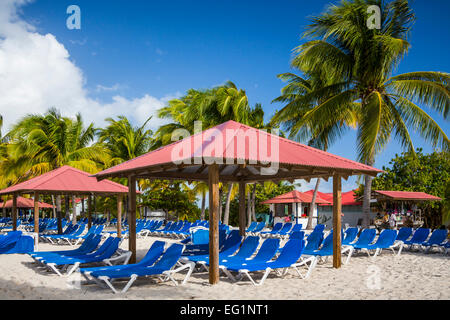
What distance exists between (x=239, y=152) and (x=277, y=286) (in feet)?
8.52

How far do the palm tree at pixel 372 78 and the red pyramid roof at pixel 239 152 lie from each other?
18.9 feet

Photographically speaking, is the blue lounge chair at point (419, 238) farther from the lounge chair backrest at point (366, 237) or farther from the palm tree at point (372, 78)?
the palm tree at point (372, 78)

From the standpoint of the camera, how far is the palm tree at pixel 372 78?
590 inches

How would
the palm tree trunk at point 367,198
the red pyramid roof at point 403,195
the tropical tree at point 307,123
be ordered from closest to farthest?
the palm tree trunk at point 367,198
the tropical tree at point 307,123
the red pyramid roof at point 403,195

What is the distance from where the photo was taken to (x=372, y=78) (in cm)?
1571

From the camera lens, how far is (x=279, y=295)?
6957 millimetres

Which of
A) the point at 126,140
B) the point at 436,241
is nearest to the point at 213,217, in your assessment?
the point at 436,241

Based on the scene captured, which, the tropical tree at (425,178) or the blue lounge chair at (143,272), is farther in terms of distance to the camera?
the tropical tree at (425,178)

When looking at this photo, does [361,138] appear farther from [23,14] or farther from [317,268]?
[23,14]

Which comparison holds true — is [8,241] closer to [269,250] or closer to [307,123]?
[269,250]

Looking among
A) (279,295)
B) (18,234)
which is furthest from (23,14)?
(279,295)

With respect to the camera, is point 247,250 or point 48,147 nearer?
point 247,250

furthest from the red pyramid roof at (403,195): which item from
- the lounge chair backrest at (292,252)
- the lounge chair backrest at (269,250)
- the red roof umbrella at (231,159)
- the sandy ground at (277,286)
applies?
the lounge chair backrest at (292,252)
